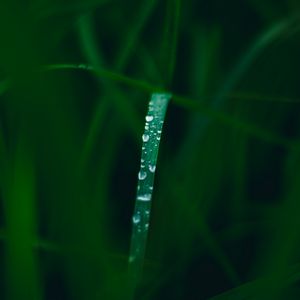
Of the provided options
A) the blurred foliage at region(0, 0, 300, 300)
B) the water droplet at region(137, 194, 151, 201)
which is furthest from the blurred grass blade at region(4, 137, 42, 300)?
the water droplet at region(137, 194, 151, 201)

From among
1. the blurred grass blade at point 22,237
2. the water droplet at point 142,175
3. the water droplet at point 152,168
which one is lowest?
the blurred grass blade at point 22,237

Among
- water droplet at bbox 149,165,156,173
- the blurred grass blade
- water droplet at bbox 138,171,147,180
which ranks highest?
water droplet at bbox 149,165,156,173

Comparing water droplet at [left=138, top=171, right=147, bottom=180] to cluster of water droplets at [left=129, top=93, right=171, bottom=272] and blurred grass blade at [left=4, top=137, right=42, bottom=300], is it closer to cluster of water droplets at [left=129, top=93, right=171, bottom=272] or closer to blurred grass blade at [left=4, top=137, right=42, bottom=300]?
cluster of water droplets at [left=129, top=93, right=171, bottom=272]

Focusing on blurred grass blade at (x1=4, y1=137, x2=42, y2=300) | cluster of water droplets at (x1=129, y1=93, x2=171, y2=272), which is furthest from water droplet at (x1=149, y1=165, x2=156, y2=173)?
blurred grass blade at (x1=4, y1=137, x2=42, y2=300)

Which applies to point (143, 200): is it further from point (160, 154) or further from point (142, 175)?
point (160, 154)

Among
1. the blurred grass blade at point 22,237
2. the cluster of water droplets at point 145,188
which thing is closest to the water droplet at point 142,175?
the cluster of water droplets at point 145,188

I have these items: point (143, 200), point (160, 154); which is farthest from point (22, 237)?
point (160, 154)

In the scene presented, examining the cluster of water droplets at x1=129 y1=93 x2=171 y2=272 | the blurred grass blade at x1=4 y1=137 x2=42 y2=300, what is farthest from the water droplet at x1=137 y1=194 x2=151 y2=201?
the blurred grass blade at x1=4 y1=137 x2=42 y2=300

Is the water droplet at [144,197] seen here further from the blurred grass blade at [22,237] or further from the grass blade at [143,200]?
the blurred grass blade at [22,237]

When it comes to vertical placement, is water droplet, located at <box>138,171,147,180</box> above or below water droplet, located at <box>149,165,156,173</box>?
below

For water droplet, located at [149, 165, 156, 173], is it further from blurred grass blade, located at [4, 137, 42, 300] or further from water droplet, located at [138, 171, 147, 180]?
blurred grass blade, located at [4, 137, 42, 300]
